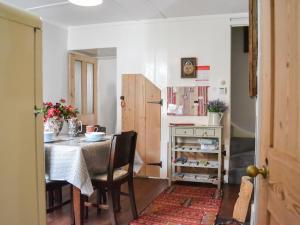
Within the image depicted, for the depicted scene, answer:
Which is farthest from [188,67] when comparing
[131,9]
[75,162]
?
[75,162]

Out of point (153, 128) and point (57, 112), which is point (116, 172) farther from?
point (153, 128)

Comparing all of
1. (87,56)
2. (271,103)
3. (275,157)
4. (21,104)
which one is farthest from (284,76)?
(87,56)

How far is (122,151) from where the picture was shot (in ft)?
9.04

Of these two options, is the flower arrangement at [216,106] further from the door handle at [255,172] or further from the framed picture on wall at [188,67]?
the door handle at [255,172]

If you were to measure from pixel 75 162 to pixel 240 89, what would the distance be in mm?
3585


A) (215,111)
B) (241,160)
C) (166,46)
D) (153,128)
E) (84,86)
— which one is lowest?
(241,160)

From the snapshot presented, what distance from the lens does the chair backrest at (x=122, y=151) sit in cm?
260

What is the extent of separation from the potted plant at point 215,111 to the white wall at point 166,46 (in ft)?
0.45

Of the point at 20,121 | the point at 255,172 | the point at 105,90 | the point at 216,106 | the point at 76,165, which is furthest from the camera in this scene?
the point at 105,90

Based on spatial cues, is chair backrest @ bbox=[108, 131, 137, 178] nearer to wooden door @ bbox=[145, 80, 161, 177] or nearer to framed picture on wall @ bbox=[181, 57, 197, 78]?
wooden door @ bbox=[145, 80, 161, 177]

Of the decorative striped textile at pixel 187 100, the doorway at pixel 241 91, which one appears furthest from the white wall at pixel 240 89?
the decorative striped textile at pixel 187 100

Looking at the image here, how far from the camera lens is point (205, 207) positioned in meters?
→ 3.31

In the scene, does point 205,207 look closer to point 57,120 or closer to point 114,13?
point 57,120

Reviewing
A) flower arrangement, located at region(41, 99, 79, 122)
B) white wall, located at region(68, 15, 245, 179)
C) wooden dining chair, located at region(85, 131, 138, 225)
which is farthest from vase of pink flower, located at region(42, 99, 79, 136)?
white wall, located at region(68, 15, 245, 179)
